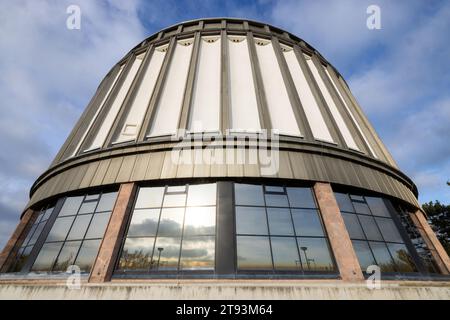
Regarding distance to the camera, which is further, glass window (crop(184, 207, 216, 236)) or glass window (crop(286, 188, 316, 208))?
glass window (crop(286, 188, 316, 208))

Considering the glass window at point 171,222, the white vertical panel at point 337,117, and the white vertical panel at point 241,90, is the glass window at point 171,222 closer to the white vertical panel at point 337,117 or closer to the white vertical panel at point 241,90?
the white vertical panel at point 241,90

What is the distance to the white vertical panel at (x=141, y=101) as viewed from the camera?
1032cm

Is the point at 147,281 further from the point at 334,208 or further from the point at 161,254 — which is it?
the point at 334,208

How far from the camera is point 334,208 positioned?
25.2ft

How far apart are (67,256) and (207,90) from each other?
355 inches

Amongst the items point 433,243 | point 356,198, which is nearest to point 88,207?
point 356,198

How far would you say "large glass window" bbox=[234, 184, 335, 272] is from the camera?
669 cm

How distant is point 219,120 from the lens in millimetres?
9594

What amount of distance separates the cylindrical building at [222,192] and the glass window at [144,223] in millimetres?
37

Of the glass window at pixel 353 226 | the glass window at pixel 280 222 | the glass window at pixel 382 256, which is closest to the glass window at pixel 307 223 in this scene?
Answer: the glass window at pixel 280 222

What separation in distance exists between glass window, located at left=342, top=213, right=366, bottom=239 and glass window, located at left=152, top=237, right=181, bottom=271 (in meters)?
5.98

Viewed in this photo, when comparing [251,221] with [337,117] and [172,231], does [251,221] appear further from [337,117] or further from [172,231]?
[337,117]

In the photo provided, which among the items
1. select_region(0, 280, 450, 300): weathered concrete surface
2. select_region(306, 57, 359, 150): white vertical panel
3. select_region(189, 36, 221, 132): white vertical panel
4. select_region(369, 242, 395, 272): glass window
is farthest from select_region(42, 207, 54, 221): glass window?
select_region(306, 57, 359, 150): white vertical panel

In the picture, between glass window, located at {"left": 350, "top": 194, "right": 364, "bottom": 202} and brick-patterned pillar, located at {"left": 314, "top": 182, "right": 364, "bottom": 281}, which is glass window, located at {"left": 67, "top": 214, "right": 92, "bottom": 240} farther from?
glass window, located at {"left": 350, "top": 194, "right": 364, "bottom": 202}
